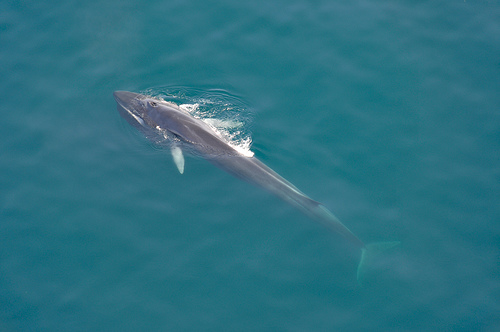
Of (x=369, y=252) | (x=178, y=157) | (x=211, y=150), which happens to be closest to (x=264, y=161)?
(x=211, y=150)

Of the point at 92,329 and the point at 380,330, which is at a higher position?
the point at 380,330

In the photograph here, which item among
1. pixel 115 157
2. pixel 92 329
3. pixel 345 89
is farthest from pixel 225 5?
pixel 92 329

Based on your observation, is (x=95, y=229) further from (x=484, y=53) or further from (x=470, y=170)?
(x=484, y=53)

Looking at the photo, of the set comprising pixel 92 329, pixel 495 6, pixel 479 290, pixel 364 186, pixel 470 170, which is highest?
pixel 495 6

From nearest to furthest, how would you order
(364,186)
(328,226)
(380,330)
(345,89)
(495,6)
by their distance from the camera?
(380,330) → (328,226) → (364,186) → (345,89) → (495,6)

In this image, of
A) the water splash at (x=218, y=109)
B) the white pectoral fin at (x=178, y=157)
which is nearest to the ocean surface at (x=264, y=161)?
the water splash at (x=218, y=109)

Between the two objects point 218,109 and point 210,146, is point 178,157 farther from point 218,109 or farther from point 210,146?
point 218,109

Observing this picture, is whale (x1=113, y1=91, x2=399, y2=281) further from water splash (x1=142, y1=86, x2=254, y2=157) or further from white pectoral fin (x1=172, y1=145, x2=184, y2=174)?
water splash (x1=142, y1=86, x2=254, y2=157)
